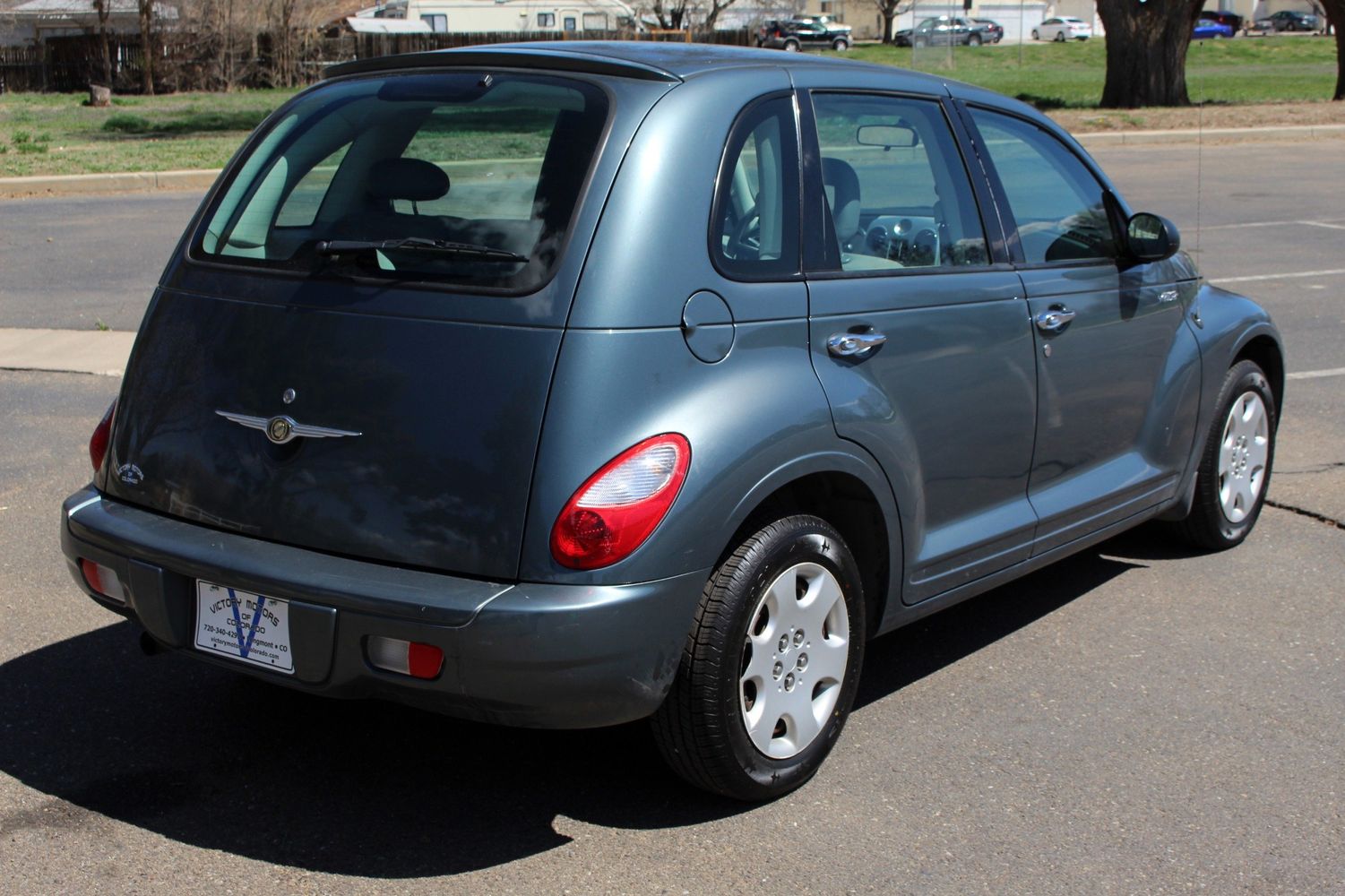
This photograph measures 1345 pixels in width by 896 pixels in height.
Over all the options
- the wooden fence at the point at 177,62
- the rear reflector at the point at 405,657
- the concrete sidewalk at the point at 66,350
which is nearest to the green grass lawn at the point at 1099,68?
the wooden fence at the point at 177,62

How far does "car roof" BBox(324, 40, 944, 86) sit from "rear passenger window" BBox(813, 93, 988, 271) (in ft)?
0.49

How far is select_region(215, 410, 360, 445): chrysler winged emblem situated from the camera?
11.0 ft

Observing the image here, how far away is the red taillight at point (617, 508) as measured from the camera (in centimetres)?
312

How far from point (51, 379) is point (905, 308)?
5.89 metres

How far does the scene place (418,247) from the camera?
342 cm

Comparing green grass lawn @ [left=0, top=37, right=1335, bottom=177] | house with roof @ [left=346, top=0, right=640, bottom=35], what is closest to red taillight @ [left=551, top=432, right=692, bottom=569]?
green grass lawn @ [left=0, top=37, right=1335, bottom=177]

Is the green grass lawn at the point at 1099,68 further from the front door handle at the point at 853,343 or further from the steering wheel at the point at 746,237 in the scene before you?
the steering wheel at the point at 746,237

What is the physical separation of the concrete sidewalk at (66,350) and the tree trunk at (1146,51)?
81.0 ft

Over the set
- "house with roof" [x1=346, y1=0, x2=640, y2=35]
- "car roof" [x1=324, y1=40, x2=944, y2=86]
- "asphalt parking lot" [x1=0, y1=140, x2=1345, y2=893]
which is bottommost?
"asphalt parking lot" [x1=0, y1=140, x2=1345, y2=893]

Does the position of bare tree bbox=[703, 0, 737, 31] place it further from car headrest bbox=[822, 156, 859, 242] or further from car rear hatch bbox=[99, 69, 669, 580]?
car rear hatch bbox=[99, 69, 669, 580]

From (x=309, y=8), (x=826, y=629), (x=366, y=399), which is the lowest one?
(x=826, y=629)

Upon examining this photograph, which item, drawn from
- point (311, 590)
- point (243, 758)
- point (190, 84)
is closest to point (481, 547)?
point (311, 590)

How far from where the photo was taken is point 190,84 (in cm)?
4384

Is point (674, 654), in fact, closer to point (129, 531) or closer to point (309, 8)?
point (129, 531)
